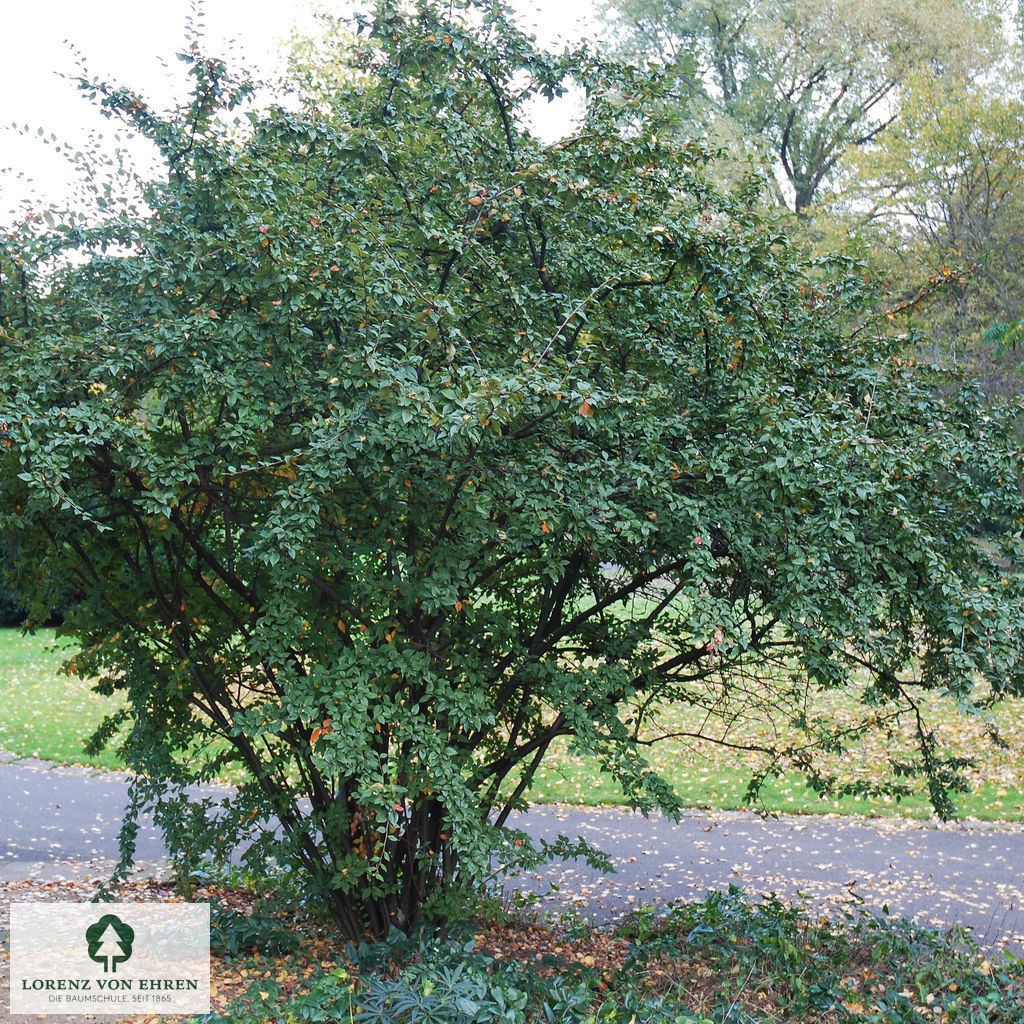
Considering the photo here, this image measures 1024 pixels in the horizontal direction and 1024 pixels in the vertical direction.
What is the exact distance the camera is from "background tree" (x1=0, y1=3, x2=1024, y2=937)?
372 cm

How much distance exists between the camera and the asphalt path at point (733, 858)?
6.71 metres

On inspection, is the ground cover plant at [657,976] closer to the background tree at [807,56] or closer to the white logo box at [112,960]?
the white logo box at [112,960]

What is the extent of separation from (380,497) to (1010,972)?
13.5 ft

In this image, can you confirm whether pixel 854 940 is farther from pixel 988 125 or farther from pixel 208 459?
pixel 988 125

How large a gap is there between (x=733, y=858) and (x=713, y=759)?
235 cm

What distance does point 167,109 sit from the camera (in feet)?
14.3

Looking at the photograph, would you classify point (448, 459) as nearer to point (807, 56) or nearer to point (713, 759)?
point (713, 759)

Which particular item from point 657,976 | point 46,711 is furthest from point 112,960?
point 46,711

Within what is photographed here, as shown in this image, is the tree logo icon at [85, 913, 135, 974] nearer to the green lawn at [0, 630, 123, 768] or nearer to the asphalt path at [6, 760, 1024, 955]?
the asphalt path at [6, 760, 1024, 955]

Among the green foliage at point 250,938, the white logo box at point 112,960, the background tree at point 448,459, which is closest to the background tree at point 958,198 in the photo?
the background tree at point 448,459

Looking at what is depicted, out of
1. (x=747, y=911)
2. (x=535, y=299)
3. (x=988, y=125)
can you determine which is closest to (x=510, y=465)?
(x=535, y=299)

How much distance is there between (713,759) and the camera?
10172mm

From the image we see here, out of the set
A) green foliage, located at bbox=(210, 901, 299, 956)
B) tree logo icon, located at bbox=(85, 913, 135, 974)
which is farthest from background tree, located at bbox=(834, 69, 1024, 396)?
tree logo icon, located at bbox=(85, 913, 135, 974)

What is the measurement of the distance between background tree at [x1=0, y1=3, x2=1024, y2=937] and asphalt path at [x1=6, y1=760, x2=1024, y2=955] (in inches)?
78.0
